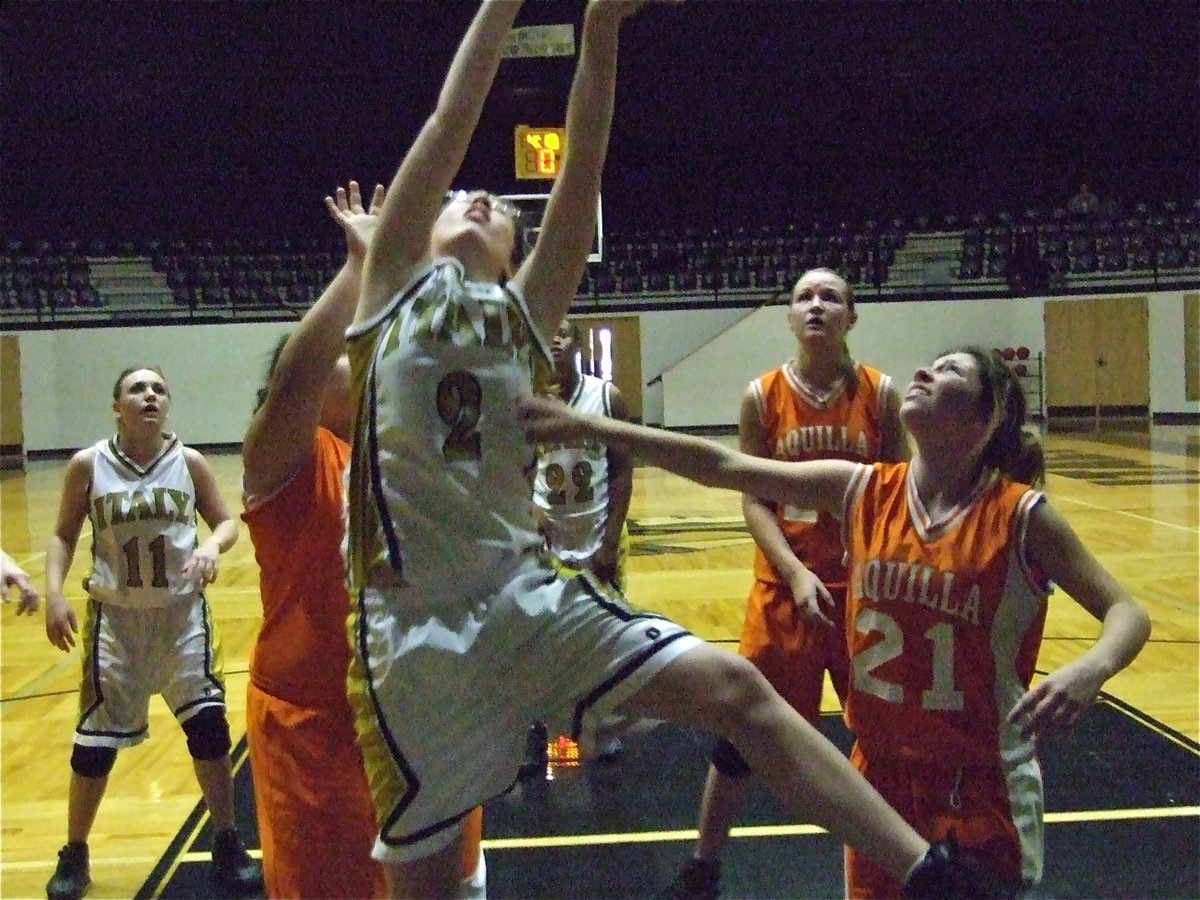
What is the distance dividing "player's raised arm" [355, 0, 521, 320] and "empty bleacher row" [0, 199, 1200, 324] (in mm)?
18743

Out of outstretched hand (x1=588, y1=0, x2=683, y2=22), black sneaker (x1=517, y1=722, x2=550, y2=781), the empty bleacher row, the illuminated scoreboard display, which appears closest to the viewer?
outstretched hand (x1=588, y1=0, x2=683, y2=22)

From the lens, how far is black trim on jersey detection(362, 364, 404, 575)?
5.91 feet

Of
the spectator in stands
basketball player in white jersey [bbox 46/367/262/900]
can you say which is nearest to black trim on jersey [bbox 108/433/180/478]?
basketball player in white jersey [bbox 46/367/262/900]

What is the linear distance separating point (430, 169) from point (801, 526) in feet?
6.04

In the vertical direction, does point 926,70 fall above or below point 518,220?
above

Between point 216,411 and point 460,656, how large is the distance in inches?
766

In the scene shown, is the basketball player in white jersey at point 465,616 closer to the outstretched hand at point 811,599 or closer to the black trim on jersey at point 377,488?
the black trim on jersey at point 377,488

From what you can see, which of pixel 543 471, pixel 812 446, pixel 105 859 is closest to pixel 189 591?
pixel 105 859

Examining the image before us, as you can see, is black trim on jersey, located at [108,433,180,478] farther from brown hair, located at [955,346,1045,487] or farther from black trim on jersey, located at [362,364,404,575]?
brown hair, located at [955,346,1045,487]

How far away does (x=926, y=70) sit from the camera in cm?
1831

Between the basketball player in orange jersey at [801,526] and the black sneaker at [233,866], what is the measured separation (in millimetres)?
1213

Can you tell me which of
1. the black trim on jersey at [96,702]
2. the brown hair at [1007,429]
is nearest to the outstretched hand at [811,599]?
the brown hair at [1007,429]

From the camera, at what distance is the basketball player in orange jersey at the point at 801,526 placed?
3.21 m

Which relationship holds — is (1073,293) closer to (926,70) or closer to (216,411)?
(926,70)
